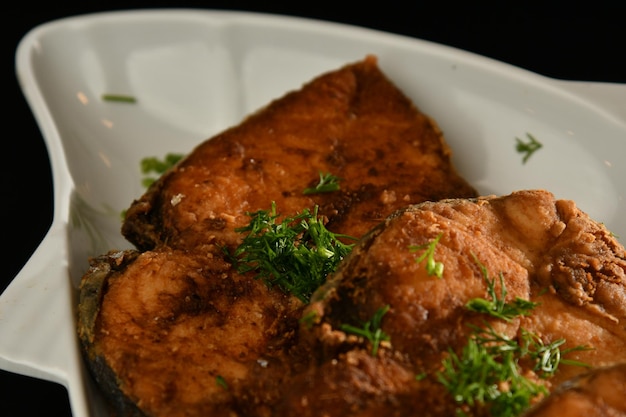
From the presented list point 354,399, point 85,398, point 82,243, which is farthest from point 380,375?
point 82,243

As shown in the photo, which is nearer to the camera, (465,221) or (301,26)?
(465,221)

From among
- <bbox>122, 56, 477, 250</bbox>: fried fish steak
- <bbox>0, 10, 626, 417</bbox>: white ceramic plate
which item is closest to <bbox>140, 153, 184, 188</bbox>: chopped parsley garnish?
<bbox>0, 10, 626, 417</bbox>: white ceramic plate

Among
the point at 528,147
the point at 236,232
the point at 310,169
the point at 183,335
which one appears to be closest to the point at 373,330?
the point at 183,335

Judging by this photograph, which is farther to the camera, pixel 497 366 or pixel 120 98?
pixel 120 98

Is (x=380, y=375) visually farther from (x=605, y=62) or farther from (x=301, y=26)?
(x=605, y=62)

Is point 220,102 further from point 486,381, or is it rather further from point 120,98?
point 486,381

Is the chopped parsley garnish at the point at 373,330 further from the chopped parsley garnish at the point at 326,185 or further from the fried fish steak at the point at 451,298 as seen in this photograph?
the chopped parsley garnish at the point at 326,185
